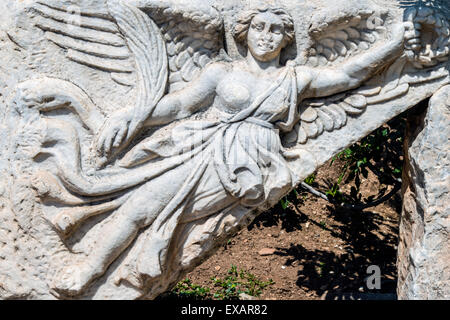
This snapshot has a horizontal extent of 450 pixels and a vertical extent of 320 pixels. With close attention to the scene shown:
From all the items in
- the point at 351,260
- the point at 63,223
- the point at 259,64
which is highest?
the point at 259,64

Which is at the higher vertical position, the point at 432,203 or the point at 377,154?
the point at 432,203

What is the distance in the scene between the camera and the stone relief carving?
2.08m

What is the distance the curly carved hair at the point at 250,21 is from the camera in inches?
82.7

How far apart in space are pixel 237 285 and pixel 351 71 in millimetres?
1637

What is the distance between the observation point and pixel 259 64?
2174mm

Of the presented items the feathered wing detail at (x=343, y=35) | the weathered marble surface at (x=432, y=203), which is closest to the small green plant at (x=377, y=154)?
the weathered marble surface at (x=432, y=203)

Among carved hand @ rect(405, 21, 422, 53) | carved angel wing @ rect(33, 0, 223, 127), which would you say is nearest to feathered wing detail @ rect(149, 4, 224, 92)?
carved angel wing @ rect(33, 0, 223, 127)

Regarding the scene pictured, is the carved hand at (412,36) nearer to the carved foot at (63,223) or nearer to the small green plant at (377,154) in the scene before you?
the small green plant at (377,154)

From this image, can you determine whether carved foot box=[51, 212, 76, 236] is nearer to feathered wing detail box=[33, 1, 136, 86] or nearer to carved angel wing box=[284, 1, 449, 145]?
feathered wing detail box=[33, 1, 136, 86]

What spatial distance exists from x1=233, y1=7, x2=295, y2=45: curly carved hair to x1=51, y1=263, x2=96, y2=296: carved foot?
3.60 ft

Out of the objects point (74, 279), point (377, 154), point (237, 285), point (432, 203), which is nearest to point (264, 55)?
point (432, 203)

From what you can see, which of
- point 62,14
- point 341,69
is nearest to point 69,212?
point 62,14

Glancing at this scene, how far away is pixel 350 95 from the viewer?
2270 mm

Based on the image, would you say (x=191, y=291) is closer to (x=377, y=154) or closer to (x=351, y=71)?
(x=377, y=154)
